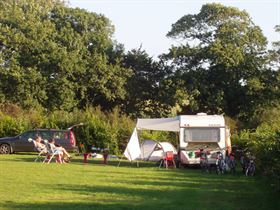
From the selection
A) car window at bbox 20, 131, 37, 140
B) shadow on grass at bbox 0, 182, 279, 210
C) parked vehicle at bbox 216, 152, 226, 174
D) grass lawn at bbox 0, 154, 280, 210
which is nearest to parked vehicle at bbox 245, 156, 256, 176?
parked vehicle at bbox 216, 152, 226, 174

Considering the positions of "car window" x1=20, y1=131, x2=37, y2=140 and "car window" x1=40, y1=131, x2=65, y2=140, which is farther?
"car window" x1=40, y1=131, x2=65, y2=140

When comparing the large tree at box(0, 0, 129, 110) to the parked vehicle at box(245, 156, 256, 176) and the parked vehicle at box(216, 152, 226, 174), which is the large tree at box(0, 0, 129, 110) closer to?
the parked vehicle at box(216, 152, 226, 174)

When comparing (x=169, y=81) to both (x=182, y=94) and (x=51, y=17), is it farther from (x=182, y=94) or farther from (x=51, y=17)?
(x=51, y=17)

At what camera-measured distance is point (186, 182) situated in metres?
17.6

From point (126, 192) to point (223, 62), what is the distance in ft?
107

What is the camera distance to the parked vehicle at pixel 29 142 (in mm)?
31906

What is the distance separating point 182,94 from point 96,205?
113ft

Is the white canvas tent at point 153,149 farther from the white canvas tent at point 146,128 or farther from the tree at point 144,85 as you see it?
the tree at point 144,85

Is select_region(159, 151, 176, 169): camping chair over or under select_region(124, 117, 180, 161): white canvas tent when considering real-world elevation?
under

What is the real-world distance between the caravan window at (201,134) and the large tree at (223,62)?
19.7 metres

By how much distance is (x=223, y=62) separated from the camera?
4525cm

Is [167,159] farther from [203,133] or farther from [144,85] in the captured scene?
[144,85]

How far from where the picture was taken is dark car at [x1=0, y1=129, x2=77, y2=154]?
→ 105ft

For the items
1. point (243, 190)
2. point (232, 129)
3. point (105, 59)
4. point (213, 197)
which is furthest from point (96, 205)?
point (105, 59)
